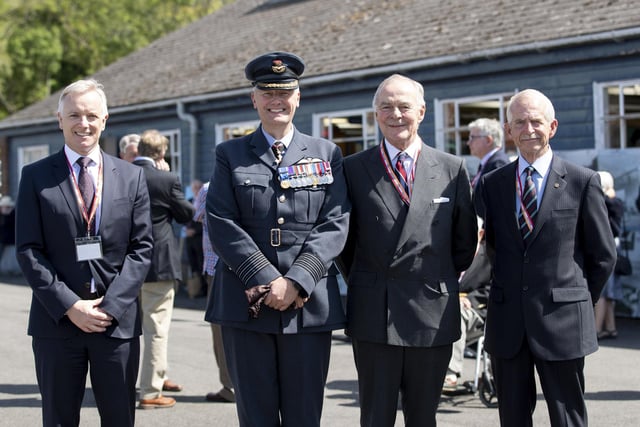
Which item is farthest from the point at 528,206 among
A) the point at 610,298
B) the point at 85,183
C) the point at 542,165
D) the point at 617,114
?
the point at 617,114

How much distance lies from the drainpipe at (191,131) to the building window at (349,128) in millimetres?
3247

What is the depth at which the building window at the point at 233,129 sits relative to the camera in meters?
17.1

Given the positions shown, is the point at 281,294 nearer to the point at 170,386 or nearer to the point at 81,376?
the point at 81,376

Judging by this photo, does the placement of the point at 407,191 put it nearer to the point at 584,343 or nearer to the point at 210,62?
the point at 584,343

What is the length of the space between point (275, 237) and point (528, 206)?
1.24 meters

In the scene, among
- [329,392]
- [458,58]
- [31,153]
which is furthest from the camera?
[31,153]

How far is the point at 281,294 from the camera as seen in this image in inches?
155

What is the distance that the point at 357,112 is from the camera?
1516cm

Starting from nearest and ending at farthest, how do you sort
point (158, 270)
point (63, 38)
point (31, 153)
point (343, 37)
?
point (158, 270), point (343, 37), point (31, 153), point (63, 38)

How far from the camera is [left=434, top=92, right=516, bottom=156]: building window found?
13.4 meters

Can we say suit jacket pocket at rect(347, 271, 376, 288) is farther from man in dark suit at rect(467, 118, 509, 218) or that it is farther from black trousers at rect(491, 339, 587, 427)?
man in dark suit at rect(467, 118, 509, 218)

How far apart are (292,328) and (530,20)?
33.5 feet

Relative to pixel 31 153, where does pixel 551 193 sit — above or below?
below

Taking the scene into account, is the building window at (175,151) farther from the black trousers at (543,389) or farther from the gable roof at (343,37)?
the black trousers at (543,389)
